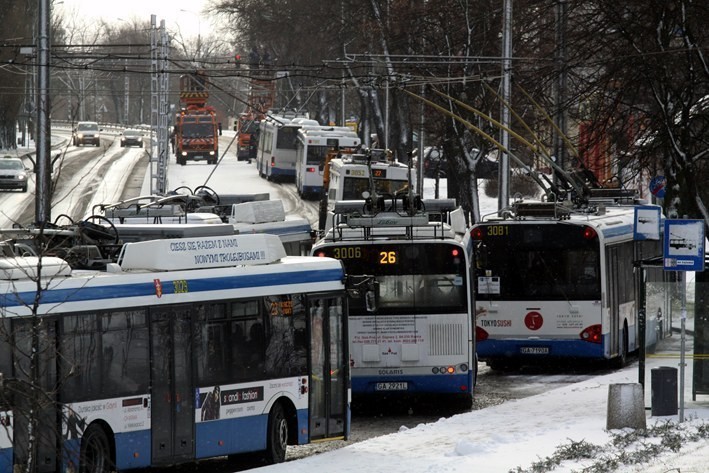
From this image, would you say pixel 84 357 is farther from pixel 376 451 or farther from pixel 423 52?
pixel 423 52

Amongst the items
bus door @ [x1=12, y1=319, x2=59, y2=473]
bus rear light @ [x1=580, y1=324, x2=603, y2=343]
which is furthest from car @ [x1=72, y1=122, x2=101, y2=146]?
bus door @ [x1=12, y1=319, x2=59, y2=473]

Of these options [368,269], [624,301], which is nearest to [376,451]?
[368,269]

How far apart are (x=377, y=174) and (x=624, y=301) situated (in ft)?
70.7

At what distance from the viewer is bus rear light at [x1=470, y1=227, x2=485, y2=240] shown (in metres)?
22.9

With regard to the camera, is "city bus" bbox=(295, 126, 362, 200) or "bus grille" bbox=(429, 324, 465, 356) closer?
"bus grille" bbox=(429, 324, 465, 356)

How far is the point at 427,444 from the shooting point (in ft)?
47.1

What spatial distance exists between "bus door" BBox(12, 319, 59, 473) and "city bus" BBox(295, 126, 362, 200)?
137ft

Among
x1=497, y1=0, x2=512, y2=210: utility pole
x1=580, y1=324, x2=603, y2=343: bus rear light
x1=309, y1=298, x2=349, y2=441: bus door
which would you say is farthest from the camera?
x1=497, y1=0, x2=512, y2=210: utility pole

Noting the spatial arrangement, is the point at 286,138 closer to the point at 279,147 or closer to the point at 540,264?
the point at 279,147

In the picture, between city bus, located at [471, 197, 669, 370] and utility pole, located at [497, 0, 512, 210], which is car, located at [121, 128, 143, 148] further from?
city bus, located at [471, 197, 669, 370]

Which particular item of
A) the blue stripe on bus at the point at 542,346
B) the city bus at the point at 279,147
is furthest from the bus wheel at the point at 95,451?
the city bus at the point at 279,147

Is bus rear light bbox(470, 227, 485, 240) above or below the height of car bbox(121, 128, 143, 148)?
below

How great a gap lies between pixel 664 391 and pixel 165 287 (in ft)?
19.0

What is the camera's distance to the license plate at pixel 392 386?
18547 millimetres
